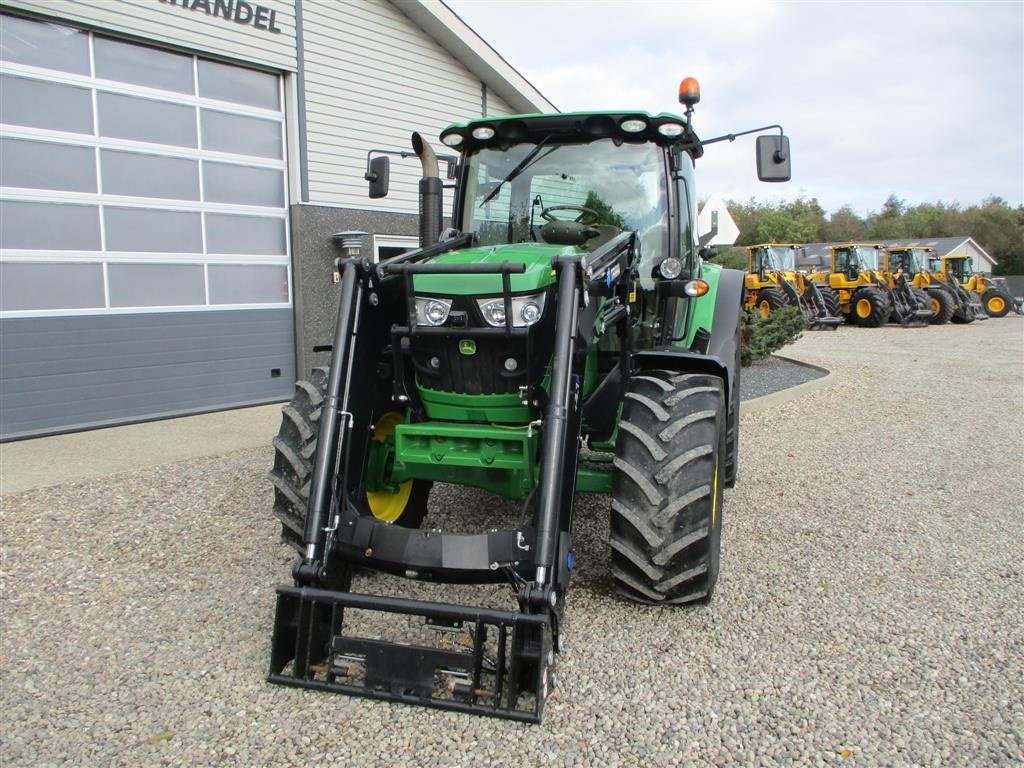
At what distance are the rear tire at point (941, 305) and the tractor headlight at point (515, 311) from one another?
2162cm

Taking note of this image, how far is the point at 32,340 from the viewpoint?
24.4 ft

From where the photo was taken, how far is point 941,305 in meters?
22.2

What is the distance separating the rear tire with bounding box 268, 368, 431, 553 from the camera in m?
3.92

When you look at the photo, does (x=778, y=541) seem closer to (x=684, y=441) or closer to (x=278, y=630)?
(x=684, y=441)

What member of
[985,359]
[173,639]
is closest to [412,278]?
[173,639]

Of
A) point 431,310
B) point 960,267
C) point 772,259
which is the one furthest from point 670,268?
point 960,267

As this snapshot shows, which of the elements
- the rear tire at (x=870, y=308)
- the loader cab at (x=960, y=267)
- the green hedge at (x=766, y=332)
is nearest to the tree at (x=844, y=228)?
the loader cab at (x=960, y=267)

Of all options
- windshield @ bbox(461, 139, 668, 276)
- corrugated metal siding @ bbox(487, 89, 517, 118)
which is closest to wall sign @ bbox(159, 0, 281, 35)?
corrugated metal siding @ bbox(487, 89, 517, 118)

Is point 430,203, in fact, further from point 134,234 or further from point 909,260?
point 909,260

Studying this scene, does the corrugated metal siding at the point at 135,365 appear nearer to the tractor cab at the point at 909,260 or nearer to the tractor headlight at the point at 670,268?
the tractor headlight at the point at 670,268

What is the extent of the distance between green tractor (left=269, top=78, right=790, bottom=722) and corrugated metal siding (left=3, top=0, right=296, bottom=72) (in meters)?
4.96

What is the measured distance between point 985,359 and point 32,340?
47.0 feet

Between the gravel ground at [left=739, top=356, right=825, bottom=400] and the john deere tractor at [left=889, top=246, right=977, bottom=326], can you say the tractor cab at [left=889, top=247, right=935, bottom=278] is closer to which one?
the john deere tractor at [left=889, top=246, right=977, bottom=326]

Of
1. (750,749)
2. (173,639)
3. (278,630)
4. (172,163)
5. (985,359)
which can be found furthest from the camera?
(985,359)
